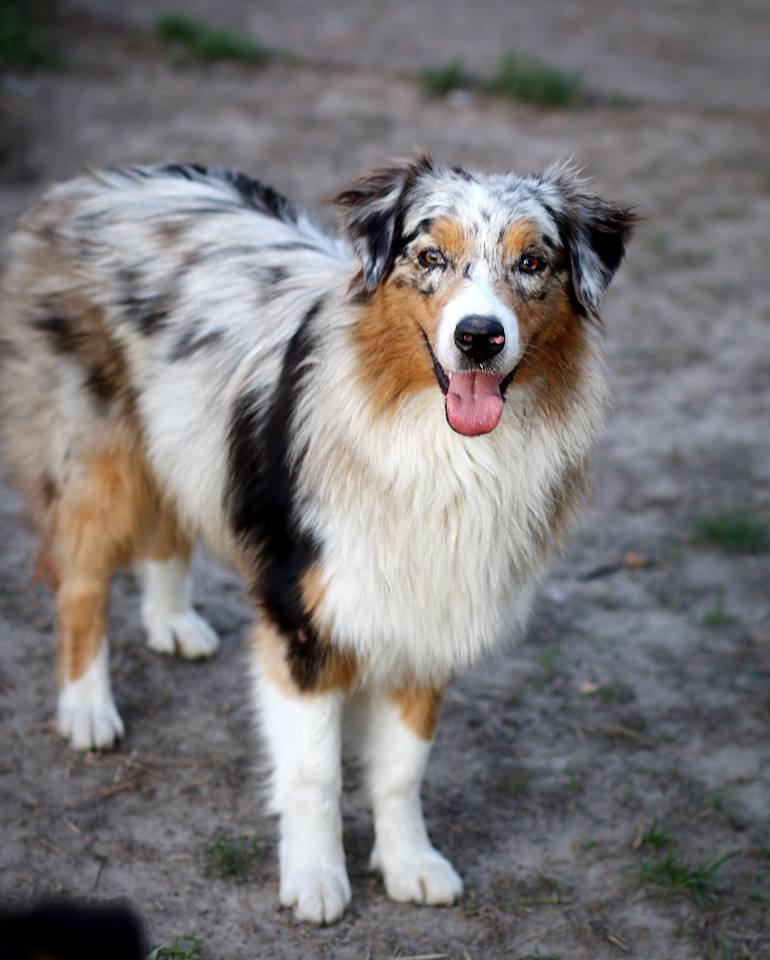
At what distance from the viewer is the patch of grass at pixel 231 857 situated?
12.1 feet

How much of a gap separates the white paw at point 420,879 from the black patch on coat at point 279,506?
616 mm

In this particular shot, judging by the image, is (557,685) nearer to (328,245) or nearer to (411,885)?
(411,885)

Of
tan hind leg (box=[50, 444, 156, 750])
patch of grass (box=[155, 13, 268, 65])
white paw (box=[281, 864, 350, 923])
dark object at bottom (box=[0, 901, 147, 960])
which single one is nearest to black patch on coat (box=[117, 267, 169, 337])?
tan hind leg (box=[50, 444, 156, 750])

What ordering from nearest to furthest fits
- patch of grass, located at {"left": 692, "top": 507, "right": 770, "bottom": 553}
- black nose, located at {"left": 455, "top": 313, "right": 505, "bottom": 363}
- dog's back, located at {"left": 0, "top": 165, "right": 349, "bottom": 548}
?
black nose, located at {"left": 455, "top": 313, "right": 505, "bottom": 363} < dog's back, located at {"left": 0, "top": 165, "right": 349, "bottom": 548} < patch of grass, located at {"left": 692, "top": 507, "right": 770, "bottom": 553}

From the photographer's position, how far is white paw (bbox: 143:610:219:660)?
468 centimetres

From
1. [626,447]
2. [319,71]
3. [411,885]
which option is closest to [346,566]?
[411,885]

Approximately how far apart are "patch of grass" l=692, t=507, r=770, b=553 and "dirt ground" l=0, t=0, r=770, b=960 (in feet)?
0.07

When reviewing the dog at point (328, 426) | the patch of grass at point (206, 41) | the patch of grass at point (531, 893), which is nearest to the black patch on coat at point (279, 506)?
the dog at point (328, 426)

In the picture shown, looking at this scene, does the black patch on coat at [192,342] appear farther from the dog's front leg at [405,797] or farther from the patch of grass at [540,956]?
the patch of grass at [540,956]

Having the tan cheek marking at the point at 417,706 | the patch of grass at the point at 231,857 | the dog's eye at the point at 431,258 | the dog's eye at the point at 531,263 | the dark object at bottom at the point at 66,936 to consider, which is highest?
the dog's eye at the point at 531,263

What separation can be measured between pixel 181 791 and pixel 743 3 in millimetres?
11231

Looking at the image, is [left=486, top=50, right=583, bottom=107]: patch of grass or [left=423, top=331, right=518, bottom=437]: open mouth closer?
[left=423, top=331, right=518, bottom=437]: open mouth

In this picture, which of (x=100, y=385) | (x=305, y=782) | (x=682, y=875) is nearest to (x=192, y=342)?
(x=100, y=385)

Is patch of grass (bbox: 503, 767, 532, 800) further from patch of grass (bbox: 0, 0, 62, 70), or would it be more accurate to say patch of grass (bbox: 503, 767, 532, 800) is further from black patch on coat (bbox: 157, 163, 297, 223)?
patch of grass (bbox: 0, 0, 62, 70)
